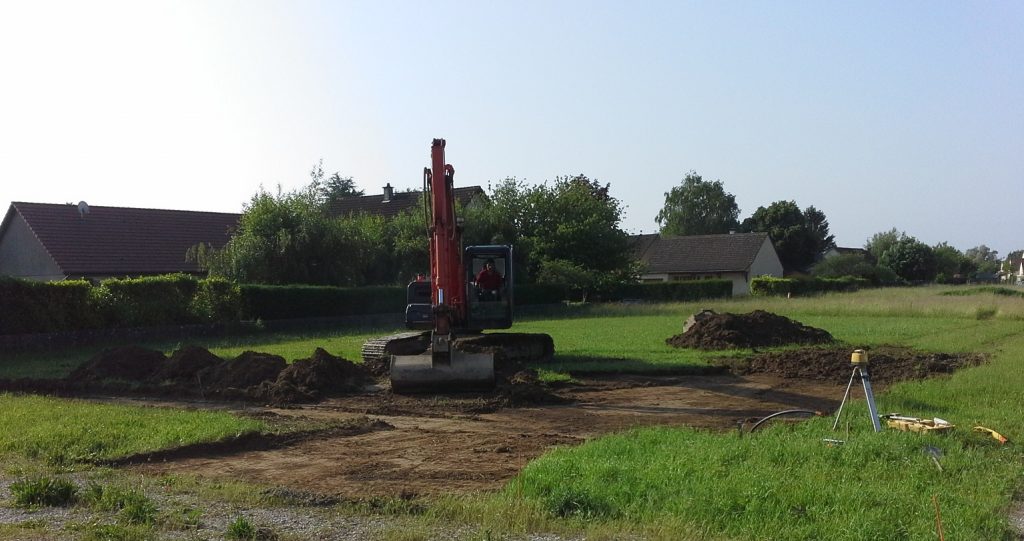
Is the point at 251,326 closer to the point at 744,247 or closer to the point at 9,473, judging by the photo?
the point at 9,473

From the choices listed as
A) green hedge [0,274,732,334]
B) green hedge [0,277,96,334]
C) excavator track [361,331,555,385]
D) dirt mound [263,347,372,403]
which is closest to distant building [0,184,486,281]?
green hedge [0,274,732,334]

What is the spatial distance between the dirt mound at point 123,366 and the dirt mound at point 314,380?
3303mm

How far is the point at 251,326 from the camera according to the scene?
29.7m

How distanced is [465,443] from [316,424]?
2.41 m

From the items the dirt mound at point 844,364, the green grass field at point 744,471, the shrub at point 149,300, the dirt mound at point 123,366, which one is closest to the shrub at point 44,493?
the green grass field at point 744,471

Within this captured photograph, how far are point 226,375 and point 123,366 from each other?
9.12 ft

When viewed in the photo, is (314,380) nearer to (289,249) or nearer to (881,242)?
(289,249)

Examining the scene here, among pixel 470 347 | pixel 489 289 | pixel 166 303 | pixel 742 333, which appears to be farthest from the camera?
pixel 166 303

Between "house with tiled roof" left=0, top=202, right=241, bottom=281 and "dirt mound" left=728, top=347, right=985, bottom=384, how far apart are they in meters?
26.9

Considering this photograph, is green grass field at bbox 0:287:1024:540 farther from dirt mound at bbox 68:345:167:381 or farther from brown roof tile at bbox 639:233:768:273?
brown roof tile at bbox 639:233:768:273

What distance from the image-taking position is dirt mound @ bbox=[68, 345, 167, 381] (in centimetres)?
1700

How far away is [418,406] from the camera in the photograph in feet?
46.3

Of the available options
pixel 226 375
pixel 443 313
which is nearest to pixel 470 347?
pixel 443 313

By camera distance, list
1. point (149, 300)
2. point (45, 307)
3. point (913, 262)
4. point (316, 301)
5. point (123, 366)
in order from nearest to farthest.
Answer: point (123, 366), point (45, 307), point (149, 300), point (316, 301), point (913, 262)
